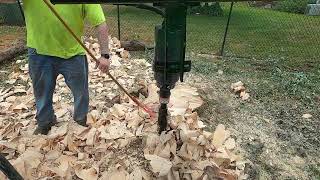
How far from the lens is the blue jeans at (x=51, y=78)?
390cm

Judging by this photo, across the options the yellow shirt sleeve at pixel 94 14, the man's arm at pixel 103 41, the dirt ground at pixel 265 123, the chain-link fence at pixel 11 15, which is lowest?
the dirt ground at pixel 265 123

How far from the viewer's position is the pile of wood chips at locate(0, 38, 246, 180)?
10.9ft

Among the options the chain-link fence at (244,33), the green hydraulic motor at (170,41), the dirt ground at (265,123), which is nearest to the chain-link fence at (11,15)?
the chain-link fence at (244,33)

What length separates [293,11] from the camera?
15.7 m

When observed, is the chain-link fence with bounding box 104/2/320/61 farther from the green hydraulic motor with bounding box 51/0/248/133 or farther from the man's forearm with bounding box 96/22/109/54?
the green hydraulic motor with bounding box 51/0/248/133

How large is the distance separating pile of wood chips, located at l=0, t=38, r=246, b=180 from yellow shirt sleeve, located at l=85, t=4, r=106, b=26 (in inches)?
41.7

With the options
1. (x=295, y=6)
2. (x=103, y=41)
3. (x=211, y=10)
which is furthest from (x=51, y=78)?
(x=295, y=6)

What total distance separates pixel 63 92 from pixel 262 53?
4.63 meters

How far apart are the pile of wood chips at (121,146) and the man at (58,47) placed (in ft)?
1.44

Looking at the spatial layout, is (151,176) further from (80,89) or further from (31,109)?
(31,109)

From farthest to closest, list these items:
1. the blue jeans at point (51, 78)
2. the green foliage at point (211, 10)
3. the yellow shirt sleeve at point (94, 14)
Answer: the green foliage at point (211, 10) → the blue jeans at point (51, 78) → the yellow shirt sleeve at point (94, 14)

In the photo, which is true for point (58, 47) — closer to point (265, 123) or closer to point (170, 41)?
point (170, 41)

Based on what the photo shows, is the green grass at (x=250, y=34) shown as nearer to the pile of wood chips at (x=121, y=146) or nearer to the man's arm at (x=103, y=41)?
the pile of wood chips at (x=121, y=146)

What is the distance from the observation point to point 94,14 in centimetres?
369
